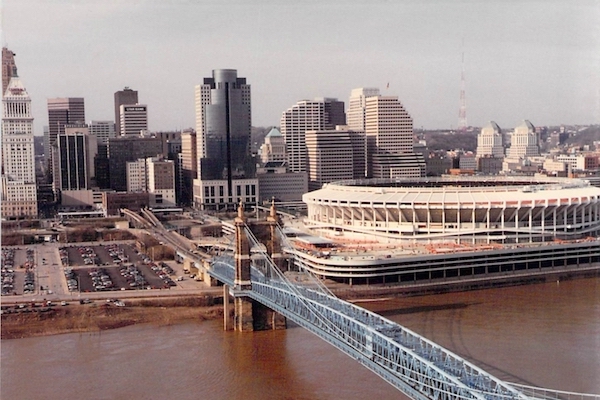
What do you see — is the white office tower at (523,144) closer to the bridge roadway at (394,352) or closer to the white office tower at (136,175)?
the white office tower at (136,175)

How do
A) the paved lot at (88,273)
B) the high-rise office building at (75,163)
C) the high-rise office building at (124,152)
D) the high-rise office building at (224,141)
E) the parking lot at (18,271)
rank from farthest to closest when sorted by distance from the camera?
the high-rise office building at (124,152)
the high-rise office building at (75,163)
the high-rise office building at (224,141)
the parking lot at (18,271)
the paved lot at (88,273)

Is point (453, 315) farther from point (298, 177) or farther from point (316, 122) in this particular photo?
point (316, 122)

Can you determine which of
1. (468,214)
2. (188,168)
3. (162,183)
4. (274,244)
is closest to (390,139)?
(188,168)

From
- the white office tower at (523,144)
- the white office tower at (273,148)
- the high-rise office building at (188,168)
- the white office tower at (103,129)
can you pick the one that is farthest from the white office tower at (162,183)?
the white office tower at (523,144)

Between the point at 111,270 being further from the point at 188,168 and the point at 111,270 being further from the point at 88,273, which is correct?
the point at 188,168

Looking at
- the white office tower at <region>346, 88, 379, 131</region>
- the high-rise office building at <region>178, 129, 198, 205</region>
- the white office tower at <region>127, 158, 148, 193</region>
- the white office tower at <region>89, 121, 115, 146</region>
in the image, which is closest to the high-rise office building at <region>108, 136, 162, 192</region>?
the white office tower at <region>127, 158, 148, 193</region>

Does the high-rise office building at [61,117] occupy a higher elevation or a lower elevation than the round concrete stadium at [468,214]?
higher
